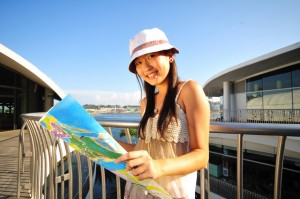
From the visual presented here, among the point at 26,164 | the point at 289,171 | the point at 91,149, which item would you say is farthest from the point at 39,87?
the point at 91,149

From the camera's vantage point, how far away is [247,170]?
1441cm

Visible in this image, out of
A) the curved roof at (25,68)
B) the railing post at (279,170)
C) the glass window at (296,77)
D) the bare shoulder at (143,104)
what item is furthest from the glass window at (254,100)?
the bare shoulder at (143,104)

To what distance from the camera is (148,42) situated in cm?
118

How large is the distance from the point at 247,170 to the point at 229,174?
1689 millimetres

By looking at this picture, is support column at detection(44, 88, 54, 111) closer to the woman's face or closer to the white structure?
the white structure

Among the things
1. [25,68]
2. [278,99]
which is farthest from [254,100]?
[25,68]

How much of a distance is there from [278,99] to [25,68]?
707 inches

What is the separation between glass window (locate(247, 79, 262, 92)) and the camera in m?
17.4

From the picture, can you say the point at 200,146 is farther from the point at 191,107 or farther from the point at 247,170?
the point at 247,170

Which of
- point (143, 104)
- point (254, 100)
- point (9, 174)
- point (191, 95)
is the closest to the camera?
point (191, 95)

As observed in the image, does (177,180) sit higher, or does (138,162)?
(138,162)

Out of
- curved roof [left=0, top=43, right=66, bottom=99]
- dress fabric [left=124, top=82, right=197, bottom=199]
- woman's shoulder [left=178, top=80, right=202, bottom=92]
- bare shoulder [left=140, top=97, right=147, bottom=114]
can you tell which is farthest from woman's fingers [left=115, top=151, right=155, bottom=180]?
curved roof [left=0, top=43, right=66, bottom=99]

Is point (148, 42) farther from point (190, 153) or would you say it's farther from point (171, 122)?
point (190, 153)

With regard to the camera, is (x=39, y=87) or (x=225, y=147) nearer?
(x=225, y=147)
